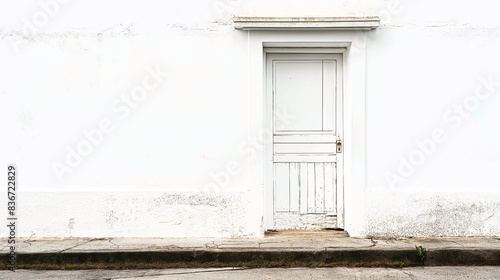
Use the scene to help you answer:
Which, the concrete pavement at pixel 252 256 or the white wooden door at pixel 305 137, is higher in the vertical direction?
the white wooden door at pixel 305 137

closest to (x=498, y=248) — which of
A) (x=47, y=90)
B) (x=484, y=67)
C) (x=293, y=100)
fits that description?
(x=484, y=67)

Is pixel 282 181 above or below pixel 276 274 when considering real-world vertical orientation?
above

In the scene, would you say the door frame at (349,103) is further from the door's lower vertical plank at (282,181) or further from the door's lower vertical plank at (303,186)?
Answer: the door's lower vertical plank at (303,186)

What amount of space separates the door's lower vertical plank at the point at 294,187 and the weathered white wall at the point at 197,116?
523 millimetres

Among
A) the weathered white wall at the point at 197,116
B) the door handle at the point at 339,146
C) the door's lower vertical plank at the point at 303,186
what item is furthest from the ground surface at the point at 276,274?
the door handle at the point at 339,146

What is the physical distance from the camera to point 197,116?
21.2ft

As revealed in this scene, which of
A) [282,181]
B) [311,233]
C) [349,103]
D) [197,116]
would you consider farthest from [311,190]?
[197,116]

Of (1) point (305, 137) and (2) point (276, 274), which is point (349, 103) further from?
(2) point (276, 274)

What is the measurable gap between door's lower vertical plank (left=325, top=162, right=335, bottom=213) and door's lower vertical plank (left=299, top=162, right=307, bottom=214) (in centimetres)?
27

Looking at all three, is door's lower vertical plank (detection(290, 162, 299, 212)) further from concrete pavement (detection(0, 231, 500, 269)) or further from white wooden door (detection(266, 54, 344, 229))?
concrete pavement (detection(0, 231, 500, 269))

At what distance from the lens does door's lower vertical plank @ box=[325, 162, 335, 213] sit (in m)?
6.67

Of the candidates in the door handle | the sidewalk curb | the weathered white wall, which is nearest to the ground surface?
the sidewalk curb

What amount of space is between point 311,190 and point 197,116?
1.72 metres

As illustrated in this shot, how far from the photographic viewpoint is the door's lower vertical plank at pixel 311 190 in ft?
21.8
